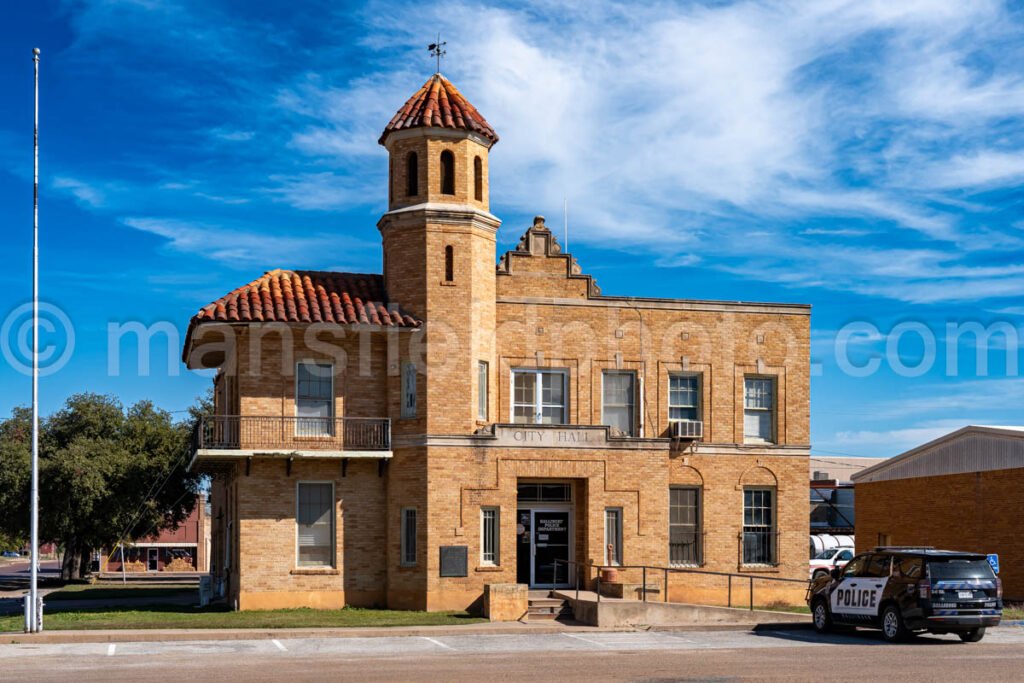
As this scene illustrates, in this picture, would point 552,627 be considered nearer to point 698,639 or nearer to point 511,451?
point 698,639

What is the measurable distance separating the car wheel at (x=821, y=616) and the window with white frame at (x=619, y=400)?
8333 millimetres

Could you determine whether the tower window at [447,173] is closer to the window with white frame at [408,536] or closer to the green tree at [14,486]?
the window with white frame at [408,536]

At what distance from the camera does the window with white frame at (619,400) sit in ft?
110

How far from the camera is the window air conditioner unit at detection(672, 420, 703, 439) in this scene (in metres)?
33.0

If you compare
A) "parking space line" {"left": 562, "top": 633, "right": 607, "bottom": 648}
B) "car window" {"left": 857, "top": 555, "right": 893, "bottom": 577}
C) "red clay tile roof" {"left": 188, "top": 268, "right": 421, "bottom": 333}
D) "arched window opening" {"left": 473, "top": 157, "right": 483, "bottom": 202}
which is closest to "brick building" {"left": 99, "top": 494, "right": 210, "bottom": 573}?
"red clay tile roof" {"left": 188, "top": 268, "right": 421, "bottom": 333}

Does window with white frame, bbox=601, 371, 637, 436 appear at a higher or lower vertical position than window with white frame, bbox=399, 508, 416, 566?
higher

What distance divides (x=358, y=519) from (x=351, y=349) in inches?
170

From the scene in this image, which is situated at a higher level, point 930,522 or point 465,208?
point 465,208

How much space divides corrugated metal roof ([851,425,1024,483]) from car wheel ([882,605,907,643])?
1418 centimetres

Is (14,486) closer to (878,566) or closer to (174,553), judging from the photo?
(878,566)

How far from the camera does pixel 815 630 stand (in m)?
26.8

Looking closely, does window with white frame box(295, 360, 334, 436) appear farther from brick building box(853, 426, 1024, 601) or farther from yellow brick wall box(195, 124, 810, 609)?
brick building box(853, 426, 1024, 601)

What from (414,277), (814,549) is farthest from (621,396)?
(814,549)

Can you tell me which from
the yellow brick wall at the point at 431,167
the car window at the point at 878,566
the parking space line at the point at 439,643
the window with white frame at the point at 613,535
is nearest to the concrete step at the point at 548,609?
the window with white frame at the point at 613,535
